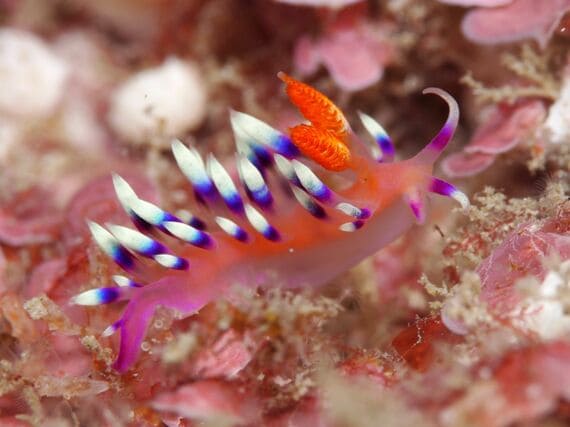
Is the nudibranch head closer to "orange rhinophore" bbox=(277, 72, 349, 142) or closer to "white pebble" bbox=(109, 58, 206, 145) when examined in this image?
"orange rhinophore" bbox=(277, 72, 349, 142)

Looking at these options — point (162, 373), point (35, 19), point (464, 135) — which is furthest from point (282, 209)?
point (35, 19)

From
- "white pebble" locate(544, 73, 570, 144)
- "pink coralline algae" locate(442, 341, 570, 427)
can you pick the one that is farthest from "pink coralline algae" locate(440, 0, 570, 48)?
"pink coralline algae" locate(442, 341, 570, 427)

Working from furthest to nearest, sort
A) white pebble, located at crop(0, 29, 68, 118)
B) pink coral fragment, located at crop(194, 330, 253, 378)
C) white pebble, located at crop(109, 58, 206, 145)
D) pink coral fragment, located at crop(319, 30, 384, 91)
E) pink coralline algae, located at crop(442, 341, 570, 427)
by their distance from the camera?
white pebble, located at crop(0, 29, 68, 118) < white pebble, located at crop(109, 58, 206, 145) < pink coral fragment, located at crop(319, 30, 384, 91) < pink coral fragment, located at crop(194, 330, 253, 378) < pink coralline algae, located at crop(442, 341, 570, 427)

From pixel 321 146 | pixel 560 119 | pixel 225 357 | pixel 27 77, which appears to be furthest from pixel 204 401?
pixel 27 77

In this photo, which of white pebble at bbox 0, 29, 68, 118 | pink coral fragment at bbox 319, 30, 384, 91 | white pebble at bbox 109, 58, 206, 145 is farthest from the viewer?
white pebble at bbox 0, 29, 68, 118

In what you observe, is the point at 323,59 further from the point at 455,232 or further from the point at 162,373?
the point at 162,373

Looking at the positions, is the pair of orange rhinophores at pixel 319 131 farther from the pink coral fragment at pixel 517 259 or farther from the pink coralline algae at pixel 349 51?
the pink coralline algae at pixel 349 51

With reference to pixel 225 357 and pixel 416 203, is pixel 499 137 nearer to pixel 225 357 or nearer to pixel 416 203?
pixel 416 203
